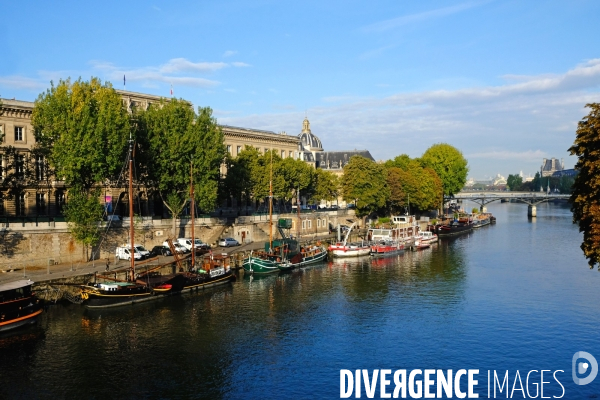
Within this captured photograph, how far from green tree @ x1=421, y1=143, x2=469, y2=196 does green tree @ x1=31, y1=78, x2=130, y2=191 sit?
9859 cm

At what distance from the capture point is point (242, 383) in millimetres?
33438

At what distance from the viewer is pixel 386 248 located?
88.0 meters

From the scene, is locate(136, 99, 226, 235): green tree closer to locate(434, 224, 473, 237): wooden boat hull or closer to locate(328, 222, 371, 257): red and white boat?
locate(328, 222, 371, 257): red and white boat

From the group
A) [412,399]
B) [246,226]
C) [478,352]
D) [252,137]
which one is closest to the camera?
[412,399]

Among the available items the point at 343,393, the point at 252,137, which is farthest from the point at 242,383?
the point at 252,137

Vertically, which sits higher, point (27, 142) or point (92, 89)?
point (92, 89)

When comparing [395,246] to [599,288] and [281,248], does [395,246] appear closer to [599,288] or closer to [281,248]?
[281,248]

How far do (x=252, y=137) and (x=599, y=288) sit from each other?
67115 millimetres

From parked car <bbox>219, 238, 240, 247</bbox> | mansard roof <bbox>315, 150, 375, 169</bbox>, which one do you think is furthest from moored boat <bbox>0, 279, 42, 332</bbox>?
mansard roof <bbox>315, 150, 375, 169</bbox>

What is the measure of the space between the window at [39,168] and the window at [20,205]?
3.32 metres

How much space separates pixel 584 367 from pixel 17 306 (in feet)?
123

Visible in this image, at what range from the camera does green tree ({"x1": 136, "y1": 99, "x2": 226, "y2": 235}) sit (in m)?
69.1

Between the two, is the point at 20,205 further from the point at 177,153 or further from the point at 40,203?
the point at 177,153

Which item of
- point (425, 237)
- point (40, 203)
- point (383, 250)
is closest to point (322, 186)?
point (425, 237)
